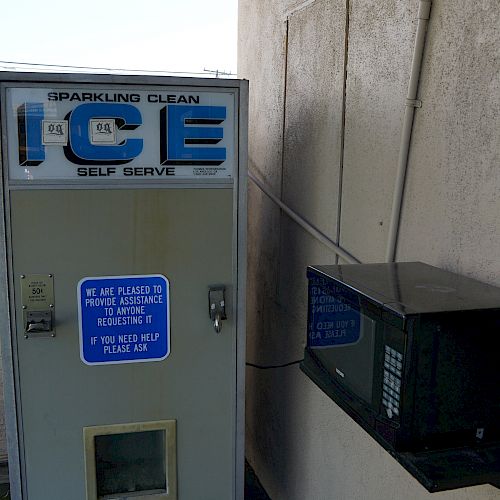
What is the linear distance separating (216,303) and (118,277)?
1.44 feet

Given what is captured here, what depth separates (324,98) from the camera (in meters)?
2.47

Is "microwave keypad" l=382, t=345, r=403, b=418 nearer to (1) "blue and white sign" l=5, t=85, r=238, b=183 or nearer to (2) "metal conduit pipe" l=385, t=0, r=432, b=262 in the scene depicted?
(2) "metal conduit pipe" l=385, t=0, r=432, b=262

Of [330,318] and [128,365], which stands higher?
[330,318]

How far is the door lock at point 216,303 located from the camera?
2492mm

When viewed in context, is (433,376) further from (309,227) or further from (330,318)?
(309,227)

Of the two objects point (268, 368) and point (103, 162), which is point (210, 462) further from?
point (103, 162)

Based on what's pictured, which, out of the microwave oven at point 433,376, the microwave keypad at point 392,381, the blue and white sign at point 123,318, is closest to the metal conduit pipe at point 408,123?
the microwave oven at point 433,376

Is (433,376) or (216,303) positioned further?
(216,303)

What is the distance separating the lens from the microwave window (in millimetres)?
1394

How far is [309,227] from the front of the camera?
8.43ft

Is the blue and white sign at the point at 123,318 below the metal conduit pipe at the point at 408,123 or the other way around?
below

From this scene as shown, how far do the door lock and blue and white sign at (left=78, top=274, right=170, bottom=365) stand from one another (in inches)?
7.4

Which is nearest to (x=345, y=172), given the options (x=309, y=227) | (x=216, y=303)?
(x=309, y=227)

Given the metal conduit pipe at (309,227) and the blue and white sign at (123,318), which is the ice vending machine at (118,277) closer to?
the blue and white sign at (123,318)
